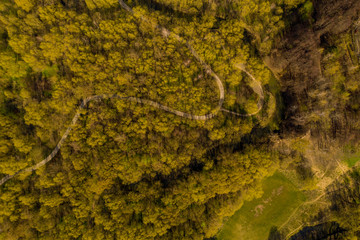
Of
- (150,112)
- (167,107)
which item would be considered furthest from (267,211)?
(150,112)

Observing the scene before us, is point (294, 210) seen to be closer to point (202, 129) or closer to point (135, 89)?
point (202, 129)

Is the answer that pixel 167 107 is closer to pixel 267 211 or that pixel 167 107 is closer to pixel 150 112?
pixel 150 112

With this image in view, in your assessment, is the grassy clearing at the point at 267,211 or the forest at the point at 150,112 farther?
the grassy clearing at the point at 267,211

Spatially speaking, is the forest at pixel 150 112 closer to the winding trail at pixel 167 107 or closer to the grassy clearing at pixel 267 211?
the winding trail at pixel 167 107

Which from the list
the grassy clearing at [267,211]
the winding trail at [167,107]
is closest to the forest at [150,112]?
the winding trail at [167,107]

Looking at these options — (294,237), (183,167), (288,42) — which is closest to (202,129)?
(183,167)

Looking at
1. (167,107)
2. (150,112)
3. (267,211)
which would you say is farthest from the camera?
(267,211)
